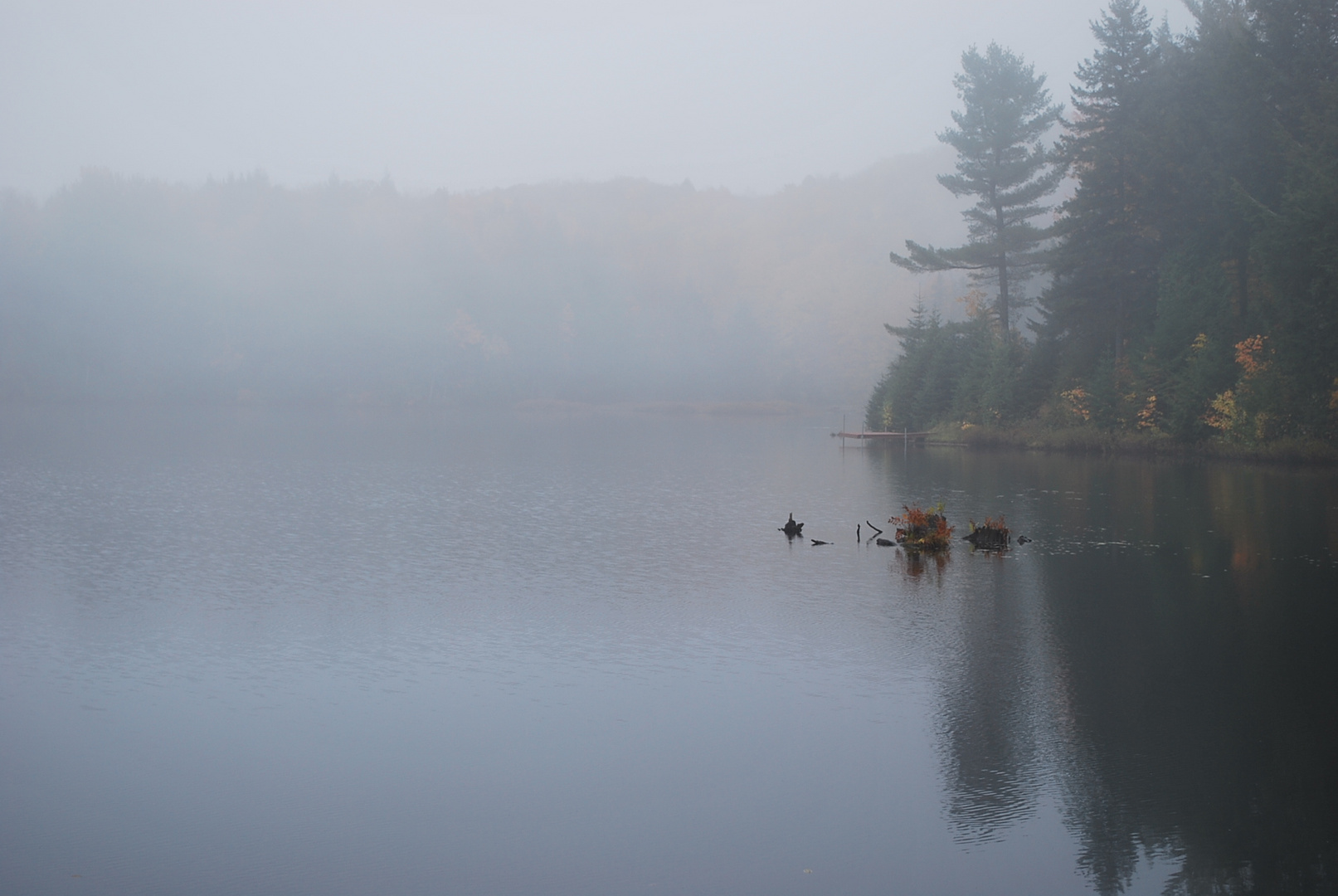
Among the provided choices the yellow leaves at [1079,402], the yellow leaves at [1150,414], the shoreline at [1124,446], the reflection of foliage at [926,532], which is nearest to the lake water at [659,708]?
the reflection of foliage at [926,532]

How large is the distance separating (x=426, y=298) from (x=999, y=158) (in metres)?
89.4

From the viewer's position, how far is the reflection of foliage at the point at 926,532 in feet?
69.5

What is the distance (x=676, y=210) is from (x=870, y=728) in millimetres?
176968

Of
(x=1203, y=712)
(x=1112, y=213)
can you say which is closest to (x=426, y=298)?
(x=1112, y=213)

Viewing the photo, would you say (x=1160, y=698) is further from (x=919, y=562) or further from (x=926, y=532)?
(x=926, y=532)

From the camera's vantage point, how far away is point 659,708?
35.7ft

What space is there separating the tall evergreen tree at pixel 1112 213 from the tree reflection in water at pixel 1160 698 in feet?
97.9

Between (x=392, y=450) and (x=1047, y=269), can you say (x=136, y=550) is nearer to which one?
(x=392, y=450)

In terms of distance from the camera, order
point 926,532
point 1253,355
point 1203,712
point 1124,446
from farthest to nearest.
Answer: point 1124,446, point 1253,355, point 926,532, point 1203,712

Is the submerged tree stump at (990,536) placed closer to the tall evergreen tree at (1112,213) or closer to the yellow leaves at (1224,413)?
the yellow leaves at (1224,413)

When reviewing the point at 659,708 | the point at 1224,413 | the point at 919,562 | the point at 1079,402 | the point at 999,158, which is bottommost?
the point at 659,708

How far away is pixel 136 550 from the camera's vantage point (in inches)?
797

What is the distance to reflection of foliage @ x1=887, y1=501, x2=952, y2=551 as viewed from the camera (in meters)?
21.2

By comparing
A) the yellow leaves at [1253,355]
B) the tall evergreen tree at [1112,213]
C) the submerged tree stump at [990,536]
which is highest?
the tall evergreen tree at [1112,213]
